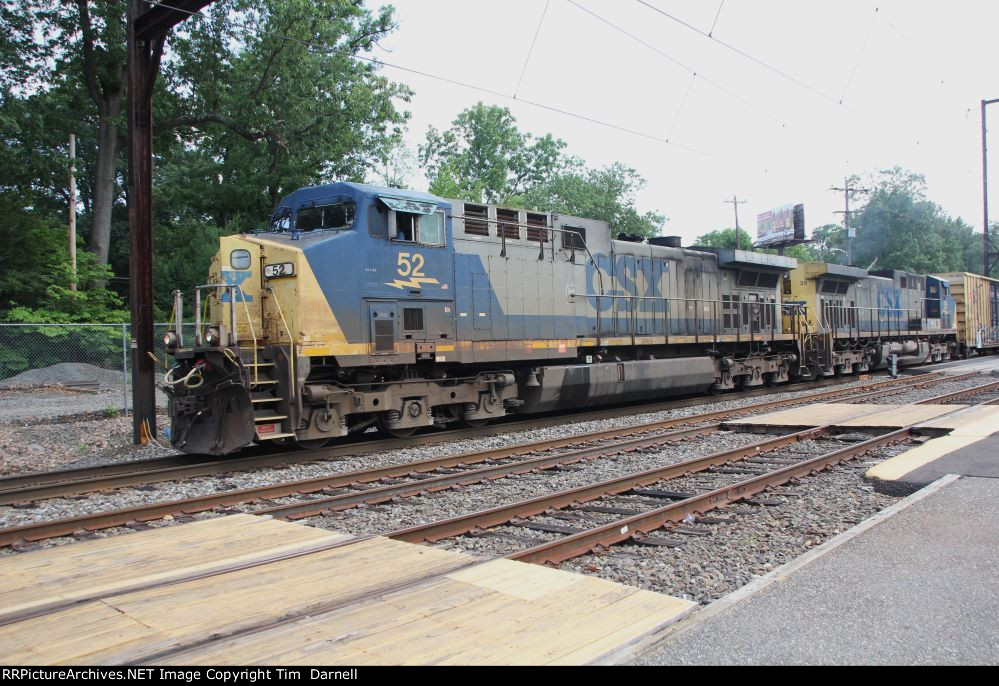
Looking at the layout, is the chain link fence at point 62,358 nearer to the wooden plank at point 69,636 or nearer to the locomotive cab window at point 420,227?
the locomotive cab window at point 420,227

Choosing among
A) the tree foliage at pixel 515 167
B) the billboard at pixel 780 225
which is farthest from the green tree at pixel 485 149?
the billboard at pixel 780 225

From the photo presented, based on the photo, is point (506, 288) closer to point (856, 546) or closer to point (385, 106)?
point (856, 546)

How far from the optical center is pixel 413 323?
1027cm

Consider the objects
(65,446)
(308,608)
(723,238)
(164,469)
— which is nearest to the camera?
(308,608)

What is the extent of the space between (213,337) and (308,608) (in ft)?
20.5

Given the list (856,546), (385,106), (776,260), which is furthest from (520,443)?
(385,106)

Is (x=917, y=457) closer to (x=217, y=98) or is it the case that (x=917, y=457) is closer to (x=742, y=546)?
(x=742, y=546)

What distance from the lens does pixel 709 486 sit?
23.7 ft

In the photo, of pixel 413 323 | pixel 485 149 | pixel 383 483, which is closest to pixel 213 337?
pixel 413 323

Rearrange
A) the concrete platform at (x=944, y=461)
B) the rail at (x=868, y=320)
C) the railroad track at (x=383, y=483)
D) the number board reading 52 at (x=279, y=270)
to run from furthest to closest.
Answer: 1. the rail at (x=868, y=320)
2. the number board reading 52 at (x=279, y=270)
3. the concrete platform at (x=944, y=461)
4. the railroad track at (x=383, y=483)

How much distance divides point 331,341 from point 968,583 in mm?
7346

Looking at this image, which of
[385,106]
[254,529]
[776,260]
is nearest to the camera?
[254,529]

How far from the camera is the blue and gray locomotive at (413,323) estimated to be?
8984 millimetres

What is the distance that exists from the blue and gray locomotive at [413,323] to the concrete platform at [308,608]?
4390 mm
